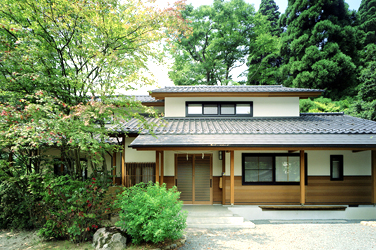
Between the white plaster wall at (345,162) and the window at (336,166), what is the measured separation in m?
0.13

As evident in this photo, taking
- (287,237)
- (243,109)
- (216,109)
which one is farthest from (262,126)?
(287,237)

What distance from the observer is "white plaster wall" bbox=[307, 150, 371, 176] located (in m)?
9.09

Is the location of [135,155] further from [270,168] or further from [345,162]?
[345,162]

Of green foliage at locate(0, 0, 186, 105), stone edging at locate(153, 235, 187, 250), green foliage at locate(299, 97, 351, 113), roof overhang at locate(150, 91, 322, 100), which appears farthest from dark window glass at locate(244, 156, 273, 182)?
green foliage at locate(299, 97, 351, 113)

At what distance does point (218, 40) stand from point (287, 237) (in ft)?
69.3

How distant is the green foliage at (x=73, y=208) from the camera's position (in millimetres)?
5613

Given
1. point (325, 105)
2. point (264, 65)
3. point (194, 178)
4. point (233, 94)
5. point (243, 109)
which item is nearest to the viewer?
point (194, 178)

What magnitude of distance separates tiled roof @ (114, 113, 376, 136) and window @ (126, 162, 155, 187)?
1.42 metres

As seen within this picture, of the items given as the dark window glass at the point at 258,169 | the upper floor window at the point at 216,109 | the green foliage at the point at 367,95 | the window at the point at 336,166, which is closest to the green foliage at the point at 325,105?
the green foliage at the point at 367,95

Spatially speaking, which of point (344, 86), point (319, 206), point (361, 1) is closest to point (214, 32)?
point (344, 86)

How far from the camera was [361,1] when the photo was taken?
24844 millimetres

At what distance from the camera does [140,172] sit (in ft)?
29.6

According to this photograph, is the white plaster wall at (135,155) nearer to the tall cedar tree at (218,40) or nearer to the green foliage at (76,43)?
the green foliage at (76,43)

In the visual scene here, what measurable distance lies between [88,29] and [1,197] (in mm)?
6010
